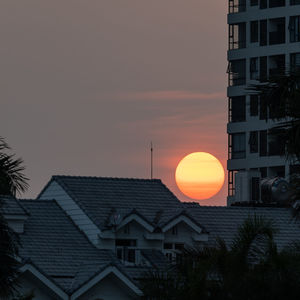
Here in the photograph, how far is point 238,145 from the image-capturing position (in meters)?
122

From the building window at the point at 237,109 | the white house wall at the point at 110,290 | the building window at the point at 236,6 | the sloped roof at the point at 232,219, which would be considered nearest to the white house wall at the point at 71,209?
the white house wall at the point at 110,290

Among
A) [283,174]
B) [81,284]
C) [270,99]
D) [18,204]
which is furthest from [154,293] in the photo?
[283,174]

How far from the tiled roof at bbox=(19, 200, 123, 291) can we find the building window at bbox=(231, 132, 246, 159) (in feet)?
155

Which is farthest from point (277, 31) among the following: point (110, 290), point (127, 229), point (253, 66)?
point (110, 290)

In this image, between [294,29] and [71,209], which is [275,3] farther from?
[71,209]

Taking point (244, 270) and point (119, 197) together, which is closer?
point (244, 270)

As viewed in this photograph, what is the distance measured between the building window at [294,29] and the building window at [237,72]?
4685 mm

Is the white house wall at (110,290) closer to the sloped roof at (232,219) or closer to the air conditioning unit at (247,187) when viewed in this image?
the sloped roof at (232,219)

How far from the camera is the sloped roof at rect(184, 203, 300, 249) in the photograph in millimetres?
77625

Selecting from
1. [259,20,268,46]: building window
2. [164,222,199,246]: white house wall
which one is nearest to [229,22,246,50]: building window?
[259,20,268,46]: building window

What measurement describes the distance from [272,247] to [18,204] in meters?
36.0

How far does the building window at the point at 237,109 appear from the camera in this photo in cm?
12104

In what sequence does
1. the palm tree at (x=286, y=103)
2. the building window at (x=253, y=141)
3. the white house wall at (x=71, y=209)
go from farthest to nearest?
the building window at (x=253, y=141) → the white house wall at (x=71, y=209) → the palm tree at (x=286, y=103)

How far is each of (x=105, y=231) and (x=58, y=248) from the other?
3.03 m
